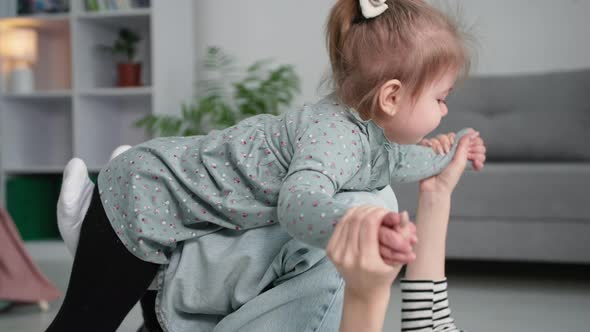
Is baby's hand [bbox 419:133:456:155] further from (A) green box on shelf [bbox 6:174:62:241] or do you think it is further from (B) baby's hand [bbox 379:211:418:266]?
(A) green box on shelf [bbox 6:174:62:241]

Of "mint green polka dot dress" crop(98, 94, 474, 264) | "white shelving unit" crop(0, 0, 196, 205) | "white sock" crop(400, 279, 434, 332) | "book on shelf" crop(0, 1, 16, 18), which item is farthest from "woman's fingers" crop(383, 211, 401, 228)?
"book on shelf" crop(0, 1, 16, 18)

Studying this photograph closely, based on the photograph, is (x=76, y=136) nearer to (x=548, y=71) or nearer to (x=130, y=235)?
(x=548, y=71)

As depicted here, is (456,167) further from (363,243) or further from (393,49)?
(363,243)

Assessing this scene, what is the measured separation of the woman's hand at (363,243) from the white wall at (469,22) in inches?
89.1

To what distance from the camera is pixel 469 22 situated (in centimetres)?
319

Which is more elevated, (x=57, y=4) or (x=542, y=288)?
(x=57, y=4)

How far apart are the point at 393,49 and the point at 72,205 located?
58 cm

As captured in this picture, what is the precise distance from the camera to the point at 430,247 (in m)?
1.11

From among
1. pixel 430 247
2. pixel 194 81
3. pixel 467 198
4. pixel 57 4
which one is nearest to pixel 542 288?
pixel 467 198

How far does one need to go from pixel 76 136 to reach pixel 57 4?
2.54 feet

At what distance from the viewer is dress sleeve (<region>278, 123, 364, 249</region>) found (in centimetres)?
71

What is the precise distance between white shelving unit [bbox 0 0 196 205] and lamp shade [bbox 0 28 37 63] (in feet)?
0.27

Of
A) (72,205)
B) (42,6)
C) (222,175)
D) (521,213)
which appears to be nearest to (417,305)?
(222,175)

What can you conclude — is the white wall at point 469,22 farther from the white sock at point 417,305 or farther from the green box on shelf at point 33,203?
the white sock at point 417,305
